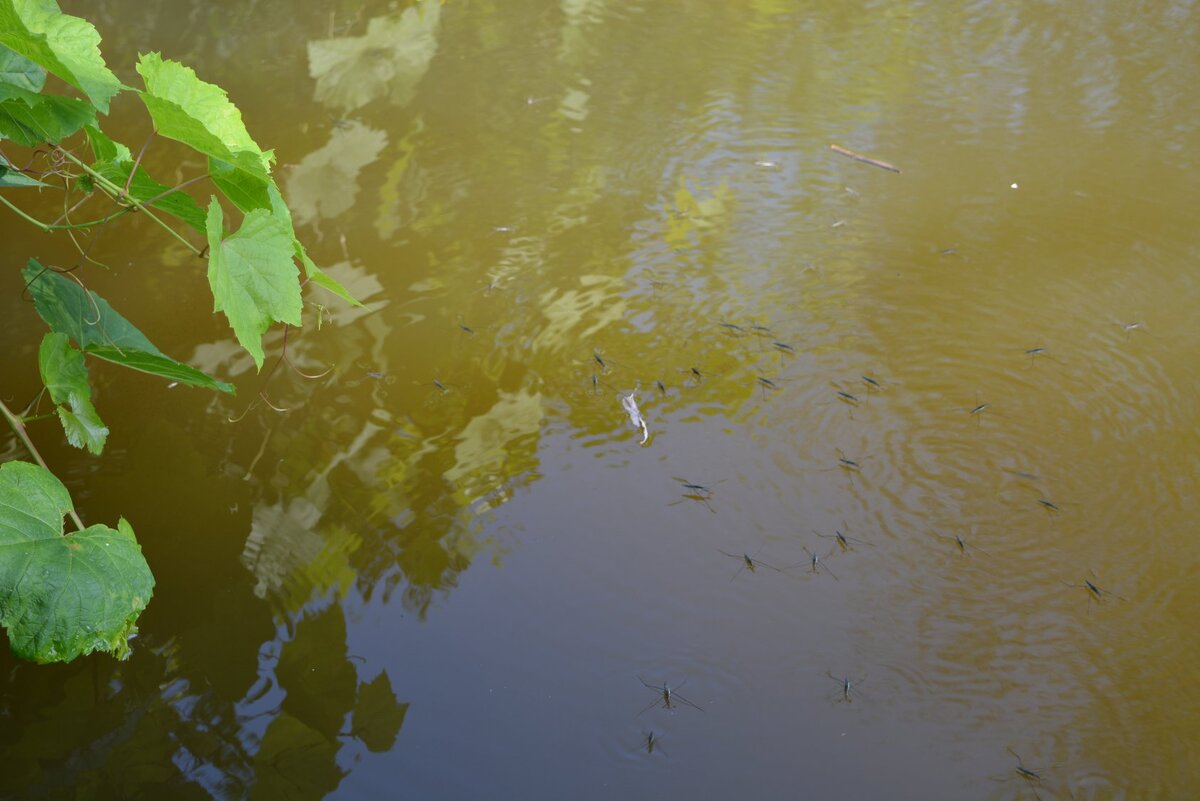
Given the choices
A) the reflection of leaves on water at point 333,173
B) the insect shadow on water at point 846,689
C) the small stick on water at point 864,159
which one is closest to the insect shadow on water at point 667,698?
the insect shadow on water at point 846,689

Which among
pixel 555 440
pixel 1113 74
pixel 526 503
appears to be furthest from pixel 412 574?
pixel 1113 74

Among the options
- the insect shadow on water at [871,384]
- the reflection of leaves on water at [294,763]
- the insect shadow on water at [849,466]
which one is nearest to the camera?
the reflection of leaves on water at [294,763]

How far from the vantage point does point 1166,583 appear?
2.19 metres

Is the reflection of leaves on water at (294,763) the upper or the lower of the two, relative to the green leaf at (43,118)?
lower

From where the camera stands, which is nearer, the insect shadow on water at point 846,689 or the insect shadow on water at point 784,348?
the insect shadow on water at point 846,689

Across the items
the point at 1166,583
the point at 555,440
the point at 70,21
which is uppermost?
the point at 70,21

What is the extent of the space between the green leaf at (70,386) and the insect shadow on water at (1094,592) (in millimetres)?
1834

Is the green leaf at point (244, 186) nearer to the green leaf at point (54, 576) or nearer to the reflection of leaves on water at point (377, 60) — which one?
the green leaf at point (54, 576)

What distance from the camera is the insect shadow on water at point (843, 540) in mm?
2264

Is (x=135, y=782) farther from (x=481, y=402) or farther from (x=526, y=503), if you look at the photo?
(x=481, y=402)

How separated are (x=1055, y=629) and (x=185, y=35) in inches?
174

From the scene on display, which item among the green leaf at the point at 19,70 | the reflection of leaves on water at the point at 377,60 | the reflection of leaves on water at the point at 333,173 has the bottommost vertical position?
the reflection of leaves on water at the point at 333,173

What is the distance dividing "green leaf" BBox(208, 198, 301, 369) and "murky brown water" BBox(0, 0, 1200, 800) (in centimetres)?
102

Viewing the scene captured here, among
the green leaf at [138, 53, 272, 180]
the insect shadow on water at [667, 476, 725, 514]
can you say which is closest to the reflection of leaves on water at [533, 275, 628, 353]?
the insect shadow on water at [667, 476, 725, 514]
